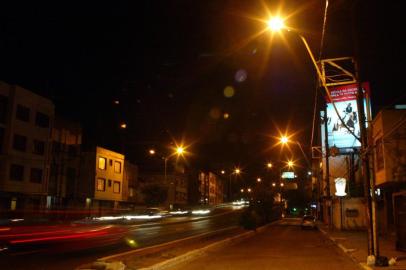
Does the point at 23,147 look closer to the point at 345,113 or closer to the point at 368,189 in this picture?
the point at 345,113

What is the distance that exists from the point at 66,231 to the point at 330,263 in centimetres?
959

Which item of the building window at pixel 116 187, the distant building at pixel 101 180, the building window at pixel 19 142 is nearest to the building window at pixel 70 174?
the distant building at pixel 101 180

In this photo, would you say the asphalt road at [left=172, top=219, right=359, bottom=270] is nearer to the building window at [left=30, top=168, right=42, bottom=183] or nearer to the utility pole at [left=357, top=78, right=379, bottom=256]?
the utility pole at [left=357, top=78, right=379, bottom=256]

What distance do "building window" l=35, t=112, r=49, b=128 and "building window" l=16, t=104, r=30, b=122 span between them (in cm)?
150

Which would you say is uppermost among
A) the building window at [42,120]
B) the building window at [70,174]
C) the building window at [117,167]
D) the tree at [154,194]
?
the building window at [42,120]

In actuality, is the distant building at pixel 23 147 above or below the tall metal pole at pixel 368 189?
above

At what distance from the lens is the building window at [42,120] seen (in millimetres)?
51281

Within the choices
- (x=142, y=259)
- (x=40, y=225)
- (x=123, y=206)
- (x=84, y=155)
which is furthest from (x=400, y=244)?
(x=123, y=206)

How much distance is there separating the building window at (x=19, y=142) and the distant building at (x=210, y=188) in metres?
66.4

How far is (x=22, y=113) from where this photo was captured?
48812mm

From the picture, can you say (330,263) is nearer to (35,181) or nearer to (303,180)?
(35,181)

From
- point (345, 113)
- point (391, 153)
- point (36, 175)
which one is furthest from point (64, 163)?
point (391, 153)

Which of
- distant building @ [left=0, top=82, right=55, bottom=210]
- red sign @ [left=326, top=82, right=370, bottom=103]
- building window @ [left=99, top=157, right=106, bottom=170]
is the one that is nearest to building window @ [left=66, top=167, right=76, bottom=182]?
building window @ [left=99, top=157, right=106, bottom=170]

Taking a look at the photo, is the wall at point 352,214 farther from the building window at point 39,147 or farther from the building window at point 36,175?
the building window at point 39,147
